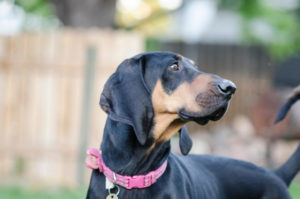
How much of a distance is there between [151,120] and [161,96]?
194 mm

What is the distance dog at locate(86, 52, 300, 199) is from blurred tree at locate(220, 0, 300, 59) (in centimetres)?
1001

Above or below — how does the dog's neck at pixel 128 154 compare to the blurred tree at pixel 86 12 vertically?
below

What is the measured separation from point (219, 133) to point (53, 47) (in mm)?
6043

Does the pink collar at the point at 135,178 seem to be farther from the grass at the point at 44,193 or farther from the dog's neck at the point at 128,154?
the grass at the point at 44,193

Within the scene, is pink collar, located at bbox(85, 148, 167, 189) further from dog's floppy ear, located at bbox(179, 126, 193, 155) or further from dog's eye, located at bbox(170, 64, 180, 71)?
dog's eye, located at bbox(170, 64, 180, 71)

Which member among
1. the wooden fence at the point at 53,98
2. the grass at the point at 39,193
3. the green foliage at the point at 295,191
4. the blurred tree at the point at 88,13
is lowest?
the grass at the point at 39,193

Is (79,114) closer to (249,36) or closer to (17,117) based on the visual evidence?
(17,117)

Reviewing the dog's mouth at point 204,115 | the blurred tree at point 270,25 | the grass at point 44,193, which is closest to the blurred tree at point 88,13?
the blurred tree at point 270,25

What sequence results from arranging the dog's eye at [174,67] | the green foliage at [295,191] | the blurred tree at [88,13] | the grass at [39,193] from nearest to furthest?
the dog's eye at [174,67] → the grass at [39,193] → the green foliage at [295,191] → the blurred tree at [88,13]

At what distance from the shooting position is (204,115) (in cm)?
342

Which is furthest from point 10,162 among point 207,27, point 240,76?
point 207,27

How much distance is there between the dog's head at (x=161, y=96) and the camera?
11.1 ft

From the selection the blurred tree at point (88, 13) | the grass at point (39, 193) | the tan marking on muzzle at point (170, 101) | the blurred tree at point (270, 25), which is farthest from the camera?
the blurred tree at point (270, 25)

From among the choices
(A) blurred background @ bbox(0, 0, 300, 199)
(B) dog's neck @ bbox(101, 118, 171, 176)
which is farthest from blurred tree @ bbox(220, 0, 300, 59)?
(B) dog's neck @ bbox(101, 118, 171, 176)
